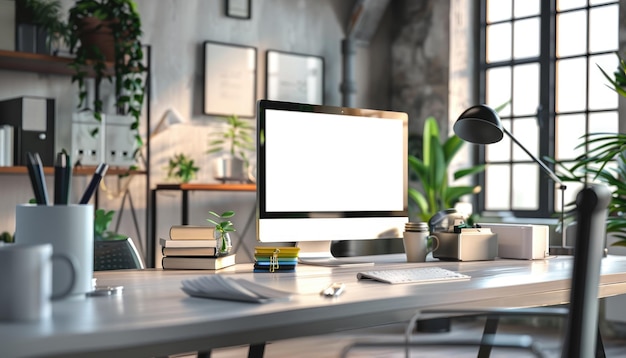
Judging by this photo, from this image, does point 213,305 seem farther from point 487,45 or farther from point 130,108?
point 487,45

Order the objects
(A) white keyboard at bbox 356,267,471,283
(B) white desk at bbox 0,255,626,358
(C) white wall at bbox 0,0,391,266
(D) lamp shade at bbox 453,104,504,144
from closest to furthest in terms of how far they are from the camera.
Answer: (B) white desk at bbox 0,255,626,358
(A) white keyboard at bbox 356,267,471,283
(D) lamp shade at bbox 453,104,504,144
(C) white wall at bbox 0,0,391,266

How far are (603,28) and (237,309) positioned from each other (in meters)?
4.59

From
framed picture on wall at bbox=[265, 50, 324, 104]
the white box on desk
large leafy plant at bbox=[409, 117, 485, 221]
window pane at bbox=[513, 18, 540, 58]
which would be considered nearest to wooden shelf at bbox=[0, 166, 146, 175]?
framed picture on wall at bbox=[265, 50, 324, 104]

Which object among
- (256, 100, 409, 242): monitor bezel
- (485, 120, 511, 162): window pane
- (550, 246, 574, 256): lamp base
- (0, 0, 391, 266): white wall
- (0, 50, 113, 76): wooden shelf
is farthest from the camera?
(485, 120, 511, 162): window pane

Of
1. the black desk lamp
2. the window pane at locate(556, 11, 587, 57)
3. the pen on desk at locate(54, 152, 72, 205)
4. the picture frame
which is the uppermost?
the picture frame

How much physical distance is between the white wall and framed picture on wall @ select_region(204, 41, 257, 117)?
0.06m

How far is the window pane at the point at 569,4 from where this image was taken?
5.46m

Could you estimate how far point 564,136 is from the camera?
5527 mm

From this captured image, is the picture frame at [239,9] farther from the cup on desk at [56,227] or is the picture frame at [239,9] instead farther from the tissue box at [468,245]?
the cup on desk at [56,227]

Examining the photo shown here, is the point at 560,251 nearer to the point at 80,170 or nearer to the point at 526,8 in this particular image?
the point at 80,170

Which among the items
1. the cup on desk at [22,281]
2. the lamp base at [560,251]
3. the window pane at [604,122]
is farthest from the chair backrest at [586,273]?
the window pane at [604,122]

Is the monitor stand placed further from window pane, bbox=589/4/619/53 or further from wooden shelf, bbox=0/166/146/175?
window pane, bbox=589/4/619/53

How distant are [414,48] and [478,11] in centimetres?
52

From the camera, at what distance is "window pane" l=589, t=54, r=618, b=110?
5.27m
